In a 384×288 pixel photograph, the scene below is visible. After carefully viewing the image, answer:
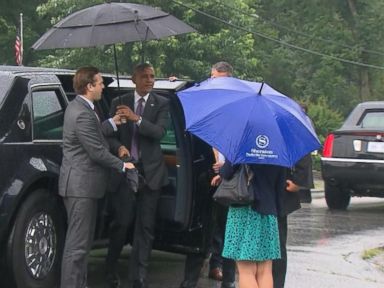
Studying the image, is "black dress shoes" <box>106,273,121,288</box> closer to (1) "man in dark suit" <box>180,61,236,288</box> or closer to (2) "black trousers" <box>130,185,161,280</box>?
(2) "black trousers" <box>130,185,161,280</box>

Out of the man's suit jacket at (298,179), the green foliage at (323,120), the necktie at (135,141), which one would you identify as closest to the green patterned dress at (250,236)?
the man's suit jacket at (298,179)

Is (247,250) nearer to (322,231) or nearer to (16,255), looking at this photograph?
(16,255)

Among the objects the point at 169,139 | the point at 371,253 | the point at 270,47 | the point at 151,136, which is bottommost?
the point at 371,253

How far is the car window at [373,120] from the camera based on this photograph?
38.6ft

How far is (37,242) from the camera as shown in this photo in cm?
546

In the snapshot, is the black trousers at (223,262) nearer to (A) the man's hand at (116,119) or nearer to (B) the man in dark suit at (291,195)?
(B) the man in dark suit at (291,195)

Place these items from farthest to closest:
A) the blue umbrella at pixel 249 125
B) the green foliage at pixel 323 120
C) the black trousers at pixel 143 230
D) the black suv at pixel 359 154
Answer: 1. the green foliage at pixel 323 120
2. the black suv at pixel 359 154
3. the black trousers at pixel 143 230
4. the blue umbrella at pixel 249 125

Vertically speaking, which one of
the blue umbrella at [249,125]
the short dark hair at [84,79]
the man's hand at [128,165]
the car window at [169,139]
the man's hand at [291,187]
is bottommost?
the man's hand at [291,187]

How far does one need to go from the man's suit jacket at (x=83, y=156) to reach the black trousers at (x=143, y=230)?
2.05 ft

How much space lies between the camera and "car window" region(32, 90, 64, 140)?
5.63 metres

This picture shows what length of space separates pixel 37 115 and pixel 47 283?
1.32 meters

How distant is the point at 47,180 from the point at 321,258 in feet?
12.6

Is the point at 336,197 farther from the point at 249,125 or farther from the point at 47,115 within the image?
the point at 249,125

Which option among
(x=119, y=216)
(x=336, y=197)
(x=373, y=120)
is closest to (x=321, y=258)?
(x=119, y=216)
